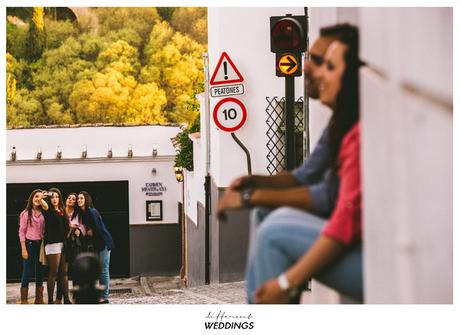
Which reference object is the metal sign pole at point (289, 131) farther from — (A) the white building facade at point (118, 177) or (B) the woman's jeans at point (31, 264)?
(B) the woman's jeans at point (31, 264)

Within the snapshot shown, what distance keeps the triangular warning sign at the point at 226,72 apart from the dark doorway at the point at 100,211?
0.85m

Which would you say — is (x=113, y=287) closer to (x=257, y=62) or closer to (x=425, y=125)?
(x=257, y=62)

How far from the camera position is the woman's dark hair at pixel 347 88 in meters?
1.87

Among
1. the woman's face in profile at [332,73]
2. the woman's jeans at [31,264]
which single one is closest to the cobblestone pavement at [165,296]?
the woman's jeans at [31,264]

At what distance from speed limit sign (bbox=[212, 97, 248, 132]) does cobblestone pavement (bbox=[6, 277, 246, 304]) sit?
868 mm

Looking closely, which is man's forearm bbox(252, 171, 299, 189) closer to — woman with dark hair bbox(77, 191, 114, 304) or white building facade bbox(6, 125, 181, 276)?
white building facade bbox(6, 125, 181, 276)

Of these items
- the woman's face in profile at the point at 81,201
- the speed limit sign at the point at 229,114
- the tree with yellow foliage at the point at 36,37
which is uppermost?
the tree with yellow foliage at the point at 36,37

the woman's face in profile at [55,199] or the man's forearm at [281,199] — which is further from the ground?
the man's forearm at [281,199]

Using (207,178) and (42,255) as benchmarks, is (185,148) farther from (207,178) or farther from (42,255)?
(42,255)

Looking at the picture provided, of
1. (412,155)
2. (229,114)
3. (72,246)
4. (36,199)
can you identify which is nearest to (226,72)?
(229,114)

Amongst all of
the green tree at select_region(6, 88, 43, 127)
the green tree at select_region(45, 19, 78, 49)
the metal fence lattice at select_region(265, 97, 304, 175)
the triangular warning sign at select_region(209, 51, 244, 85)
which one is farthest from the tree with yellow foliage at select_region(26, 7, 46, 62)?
the metal fence lattice at select_region(265, 97, 304, 175)

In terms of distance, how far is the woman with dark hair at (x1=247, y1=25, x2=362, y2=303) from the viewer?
5.55 ft

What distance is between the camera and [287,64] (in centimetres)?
412
